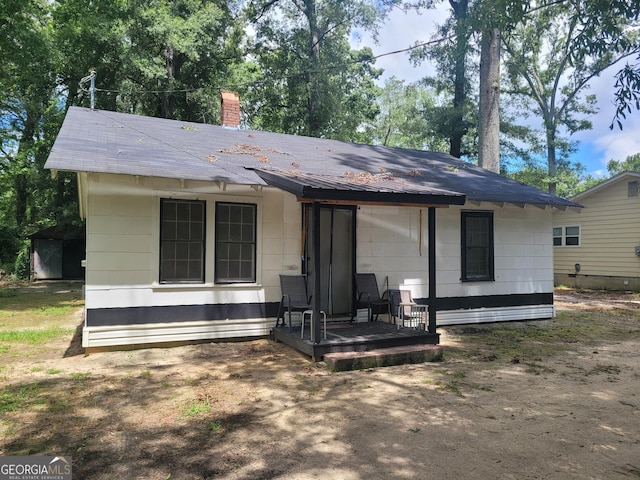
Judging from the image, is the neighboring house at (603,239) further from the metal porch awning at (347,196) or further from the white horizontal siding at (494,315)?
the metal porch awning at (347,196)

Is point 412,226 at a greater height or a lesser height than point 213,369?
greater

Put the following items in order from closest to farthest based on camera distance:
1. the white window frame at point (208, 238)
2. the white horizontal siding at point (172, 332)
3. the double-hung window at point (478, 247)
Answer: the white horizontal siding at point (172, 332) → the white window frame at point (208, 238) → the double-hung window at point (478, 247)

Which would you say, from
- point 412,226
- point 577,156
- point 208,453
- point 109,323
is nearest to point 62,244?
point 109,323

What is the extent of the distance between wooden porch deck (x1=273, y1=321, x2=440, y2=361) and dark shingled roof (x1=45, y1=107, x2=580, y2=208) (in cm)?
200

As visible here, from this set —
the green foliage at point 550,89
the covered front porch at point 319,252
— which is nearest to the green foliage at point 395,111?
the green foliage at point 550,89

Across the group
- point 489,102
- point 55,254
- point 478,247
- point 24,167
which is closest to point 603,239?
point 489,102

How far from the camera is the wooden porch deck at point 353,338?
19.7 feet

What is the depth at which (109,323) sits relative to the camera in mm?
6426

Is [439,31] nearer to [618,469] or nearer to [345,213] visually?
[345,213]

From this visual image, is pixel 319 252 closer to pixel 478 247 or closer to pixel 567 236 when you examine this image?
pixel 478 247

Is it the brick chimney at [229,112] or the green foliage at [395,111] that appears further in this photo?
the green foliage at [395,111]

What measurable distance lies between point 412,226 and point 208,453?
625cm

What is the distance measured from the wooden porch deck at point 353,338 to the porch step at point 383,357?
0.08 m

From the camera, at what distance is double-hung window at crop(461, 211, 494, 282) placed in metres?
9.05
